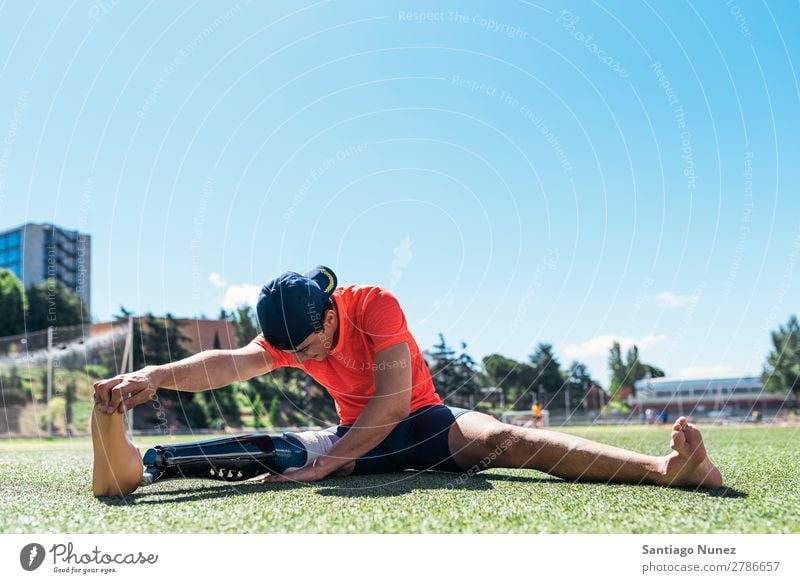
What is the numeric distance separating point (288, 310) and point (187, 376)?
804 mm

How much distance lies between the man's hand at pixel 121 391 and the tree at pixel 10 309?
132 ft

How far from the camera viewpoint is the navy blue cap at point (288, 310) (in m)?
3.22

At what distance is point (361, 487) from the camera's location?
322 cm

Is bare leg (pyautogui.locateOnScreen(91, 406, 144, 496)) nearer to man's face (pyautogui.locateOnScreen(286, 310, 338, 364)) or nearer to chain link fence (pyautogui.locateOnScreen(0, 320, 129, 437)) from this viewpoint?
man's face (pyautogui.locateOnScreen(286, 310, 338, 364))

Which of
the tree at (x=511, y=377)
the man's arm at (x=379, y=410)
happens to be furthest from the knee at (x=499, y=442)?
the tree at (x=511, y=377)

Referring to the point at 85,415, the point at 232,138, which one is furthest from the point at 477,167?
the point at 85,415

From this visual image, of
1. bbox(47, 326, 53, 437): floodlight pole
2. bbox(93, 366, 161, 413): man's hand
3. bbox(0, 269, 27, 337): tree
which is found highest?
bbox(0, 269, 27, 337): tree

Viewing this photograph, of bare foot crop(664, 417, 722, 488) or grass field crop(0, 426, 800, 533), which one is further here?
bare foot crop(664, 417, 722, 488)

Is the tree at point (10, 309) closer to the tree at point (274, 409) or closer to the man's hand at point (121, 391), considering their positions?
the tree at point (274, 409)

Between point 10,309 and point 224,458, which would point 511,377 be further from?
point 224,458

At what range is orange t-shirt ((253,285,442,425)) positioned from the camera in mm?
3572

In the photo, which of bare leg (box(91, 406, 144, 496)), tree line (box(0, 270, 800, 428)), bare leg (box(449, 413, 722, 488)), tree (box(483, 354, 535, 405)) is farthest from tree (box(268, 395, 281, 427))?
bare leg (box(91, 406, 144, 496))

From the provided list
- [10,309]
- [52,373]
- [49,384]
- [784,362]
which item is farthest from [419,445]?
[784,362]
